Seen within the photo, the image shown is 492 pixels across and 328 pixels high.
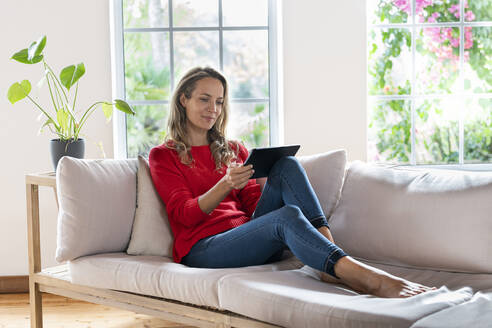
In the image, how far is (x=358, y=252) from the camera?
2.32 meters

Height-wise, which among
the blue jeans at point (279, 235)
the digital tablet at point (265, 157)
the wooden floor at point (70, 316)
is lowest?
the wooden floor at point (70, 316)

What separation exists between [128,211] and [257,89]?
1.45 meters

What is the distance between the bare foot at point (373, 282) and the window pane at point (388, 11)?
214 cm

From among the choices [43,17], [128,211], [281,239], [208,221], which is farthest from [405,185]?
[43,17]

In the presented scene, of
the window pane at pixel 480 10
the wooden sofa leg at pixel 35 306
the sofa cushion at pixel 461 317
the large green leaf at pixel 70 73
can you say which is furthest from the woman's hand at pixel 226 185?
the window pane at pixel 480 10

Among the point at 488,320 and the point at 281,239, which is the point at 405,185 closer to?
the point at 281,239

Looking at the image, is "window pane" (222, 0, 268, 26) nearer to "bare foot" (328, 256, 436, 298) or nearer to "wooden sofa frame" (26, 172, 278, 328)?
"wooden sofa frame" (26, 172, 278, 328)

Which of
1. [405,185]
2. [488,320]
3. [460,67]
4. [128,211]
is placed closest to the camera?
[488,320]

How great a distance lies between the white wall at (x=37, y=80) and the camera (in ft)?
10.8

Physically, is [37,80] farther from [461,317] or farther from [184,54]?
[461,317]


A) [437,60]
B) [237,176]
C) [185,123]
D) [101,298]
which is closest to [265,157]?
[237,176]

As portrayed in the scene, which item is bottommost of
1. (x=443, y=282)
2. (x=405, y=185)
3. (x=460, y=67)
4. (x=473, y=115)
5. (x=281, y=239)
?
(x=443, y=282)

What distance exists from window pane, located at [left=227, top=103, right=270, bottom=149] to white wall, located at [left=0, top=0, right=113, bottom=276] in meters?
0.81

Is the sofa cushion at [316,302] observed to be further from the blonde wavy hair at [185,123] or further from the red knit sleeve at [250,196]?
the blonde wavy hair at [185,123]
